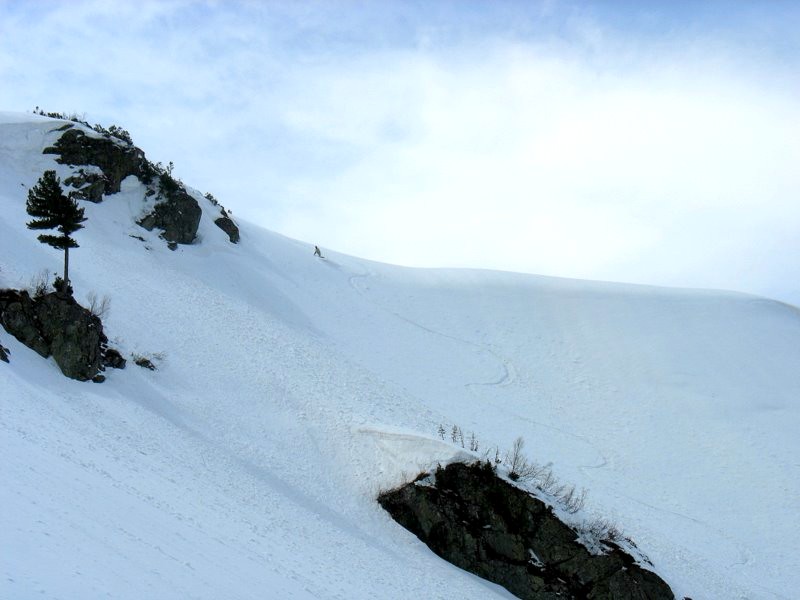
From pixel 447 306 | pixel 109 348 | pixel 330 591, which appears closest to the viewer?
pixel 330 591

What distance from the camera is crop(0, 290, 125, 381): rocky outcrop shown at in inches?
725

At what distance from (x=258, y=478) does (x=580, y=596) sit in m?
8.74

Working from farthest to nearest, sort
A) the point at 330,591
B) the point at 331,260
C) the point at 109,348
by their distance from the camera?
1. the point at 331,260
2. the point at 109,348
3. the point at 330,591

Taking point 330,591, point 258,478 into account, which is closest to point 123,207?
point 258,478

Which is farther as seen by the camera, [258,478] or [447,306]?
[447,306]

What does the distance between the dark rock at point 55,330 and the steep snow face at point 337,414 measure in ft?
1.52

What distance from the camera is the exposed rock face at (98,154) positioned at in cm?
3538

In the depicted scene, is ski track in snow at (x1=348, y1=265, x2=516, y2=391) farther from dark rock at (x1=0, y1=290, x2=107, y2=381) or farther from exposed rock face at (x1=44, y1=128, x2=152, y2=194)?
dark rock at (x1=0, y1=290, x2=107, y2=381)

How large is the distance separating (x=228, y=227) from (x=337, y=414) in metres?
21.1

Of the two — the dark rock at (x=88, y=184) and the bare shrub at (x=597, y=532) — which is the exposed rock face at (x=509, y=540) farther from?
the dark rock at (x=88, y=184)

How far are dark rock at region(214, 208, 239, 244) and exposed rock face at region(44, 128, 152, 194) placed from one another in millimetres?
5748

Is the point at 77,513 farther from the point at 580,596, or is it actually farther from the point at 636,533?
the point at 636,533

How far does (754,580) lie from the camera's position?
840 inches

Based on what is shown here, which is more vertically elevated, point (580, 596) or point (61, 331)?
point (61, 331)
